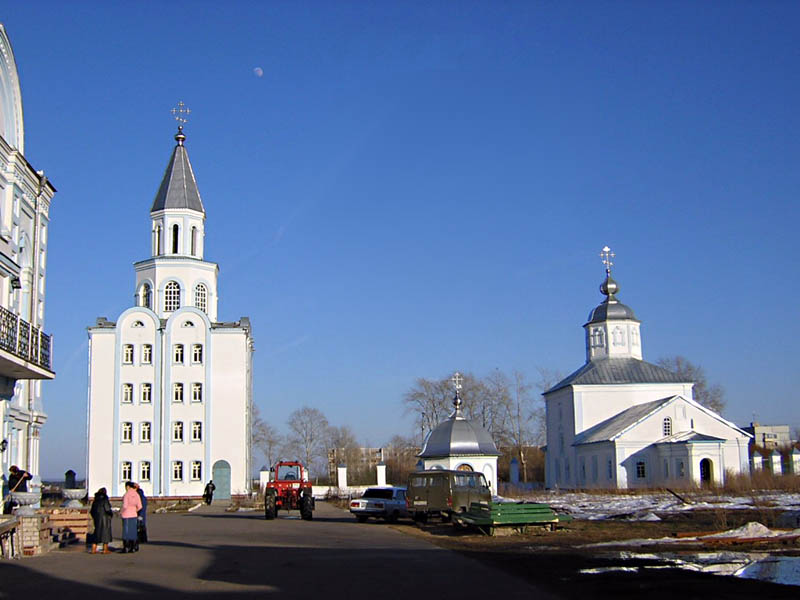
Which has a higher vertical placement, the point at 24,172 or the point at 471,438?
the point at 24,172

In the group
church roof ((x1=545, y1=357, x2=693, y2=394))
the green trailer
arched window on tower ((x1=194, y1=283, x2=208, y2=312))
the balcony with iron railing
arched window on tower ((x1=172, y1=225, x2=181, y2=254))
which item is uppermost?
arched window on tower ((x1=172, y1=225, x2=181, y2=254))

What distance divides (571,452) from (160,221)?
32964 millimetres

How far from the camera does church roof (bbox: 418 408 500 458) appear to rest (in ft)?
150

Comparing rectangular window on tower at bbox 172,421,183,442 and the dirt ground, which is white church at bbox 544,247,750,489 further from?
the dirt ground

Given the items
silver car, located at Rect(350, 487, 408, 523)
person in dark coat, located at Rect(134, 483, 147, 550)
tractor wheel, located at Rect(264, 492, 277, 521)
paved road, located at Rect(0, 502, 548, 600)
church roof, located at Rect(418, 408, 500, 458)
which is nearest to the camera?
paved road, located at Rect(0, 502, 548, 600)

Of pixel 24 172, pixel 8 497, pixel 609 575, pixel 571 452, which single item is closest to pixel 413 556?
pixel 609 575

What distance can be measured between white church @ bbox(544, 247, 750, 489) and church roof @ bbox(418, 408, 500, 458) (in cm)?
1399

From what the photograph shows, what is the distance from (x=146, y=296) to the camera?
56.9 m

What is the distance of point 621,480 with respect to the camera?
57.5 meters

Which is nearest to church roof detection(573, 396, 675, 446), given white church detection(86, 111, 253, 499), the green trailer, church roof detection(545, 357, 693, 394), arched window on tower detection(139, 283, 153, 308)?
church roof detection(545, 357, 693, 394)

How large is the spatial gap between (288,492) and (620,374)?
38.5 meters

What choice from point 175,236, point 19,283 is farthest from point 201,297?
point 19,283

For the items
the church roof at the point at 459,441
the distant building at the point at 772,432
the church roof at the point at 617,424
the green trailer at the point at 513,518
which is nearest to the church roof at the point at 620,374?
the church roof at the point at 617,424

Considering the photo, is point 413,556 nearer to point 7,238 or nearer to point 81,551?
point 81,551
